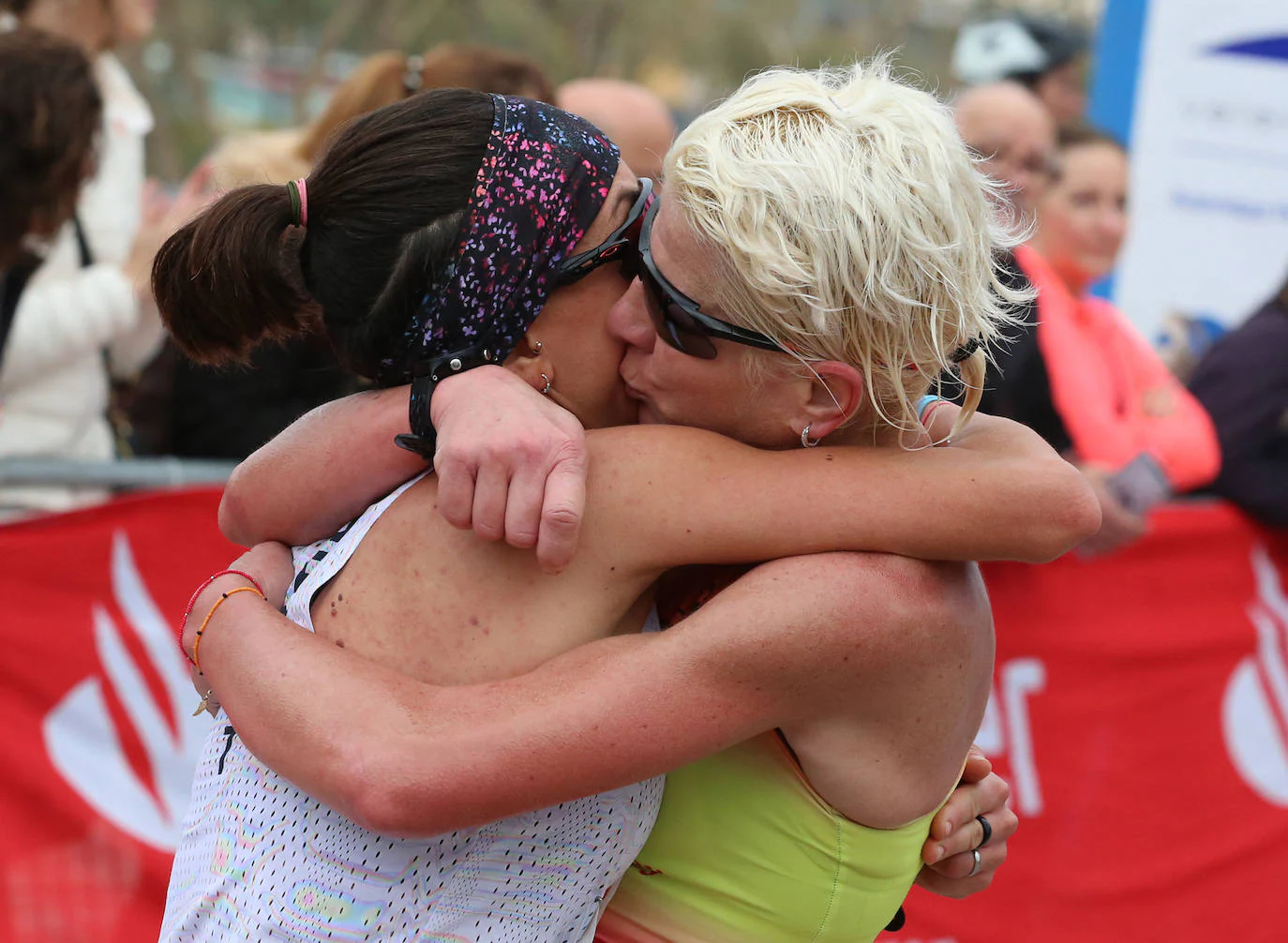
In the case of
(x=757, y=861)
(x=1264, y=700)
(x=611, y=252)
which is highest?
(x=611, y=252)

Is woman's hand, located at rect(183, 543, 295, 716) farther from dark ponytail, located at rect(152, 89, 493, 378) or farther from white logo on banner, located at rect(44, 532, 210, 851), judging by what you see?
white logo on banner, located at rect(44, 532, 210, 851)

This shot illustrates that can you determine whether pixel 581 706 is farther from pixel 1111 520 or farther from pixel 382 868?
pixel 1111 520

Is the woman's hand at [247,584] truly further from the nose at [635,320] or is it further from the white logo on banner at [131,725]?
the white logo on banner at [131,725]

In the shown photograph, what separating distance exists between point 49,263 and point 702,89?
44.1 metres

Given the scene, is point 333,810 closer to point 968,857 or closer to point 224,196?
point 224,196

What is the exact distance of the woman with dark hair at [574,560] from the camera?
153 centimetres

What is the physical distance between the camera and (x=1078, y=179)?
493cm

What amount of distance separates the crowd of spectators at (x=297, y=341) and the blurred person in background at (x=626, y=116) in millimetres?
10

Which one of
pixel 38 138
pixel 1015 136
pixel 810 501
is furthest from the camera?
pixel 1015 136

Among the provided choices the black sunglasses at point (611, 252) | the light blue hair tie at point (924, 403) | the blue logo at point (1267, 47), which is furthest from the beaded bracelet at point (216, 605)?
the blue logo at point (1267, 47)

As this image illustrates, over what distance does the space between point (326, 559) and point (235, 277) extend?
0.39 meters

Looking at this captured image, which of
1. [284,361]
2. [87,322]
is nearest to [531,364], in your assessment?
[284,361]

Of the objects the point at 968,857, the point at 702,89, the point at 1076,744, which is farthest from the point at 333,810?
the point at 702,89

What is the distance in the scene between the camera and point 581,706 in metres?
1.51
